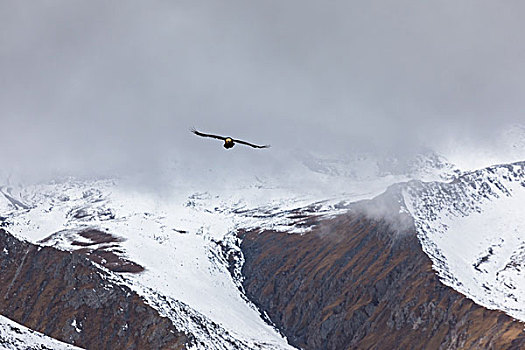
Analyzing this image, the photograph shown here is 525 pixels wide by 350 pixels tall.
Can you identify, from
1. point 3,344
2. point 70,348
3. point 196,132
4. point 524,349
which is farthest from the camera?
point 524,349

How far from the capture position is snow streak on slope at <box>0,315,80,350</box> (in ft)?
492

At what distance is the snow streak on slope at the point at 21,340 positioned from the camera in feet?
492

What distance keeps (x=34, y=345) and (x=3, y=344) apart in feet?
23.5

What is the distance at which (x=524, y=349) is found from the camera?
656 ft

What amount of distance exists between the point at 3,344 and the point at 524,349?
394 ft

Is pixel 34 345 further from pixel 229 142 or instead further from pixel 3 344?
pixel 229 142

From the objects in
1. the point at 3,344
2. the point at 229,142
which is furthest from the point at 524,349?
the point at 229,142

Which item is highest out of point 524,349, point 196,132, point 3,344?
point 524,349

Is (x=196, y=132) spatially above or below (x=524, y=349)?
below

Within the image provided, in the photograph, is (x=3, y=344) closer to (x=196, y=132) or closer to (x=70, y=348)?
(x=70, y=348)

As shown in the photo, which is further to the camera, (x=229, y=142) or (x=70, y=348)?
(x=70, y=348)

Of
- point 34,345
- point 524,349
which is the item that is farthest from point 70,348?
point 524,349

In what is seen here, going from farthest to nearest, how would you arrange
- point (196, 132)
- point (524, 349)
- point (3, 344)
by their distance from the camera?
point (524, 349) → point (3, 344) → point (196, 132)

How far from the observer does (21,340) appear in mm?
154000
